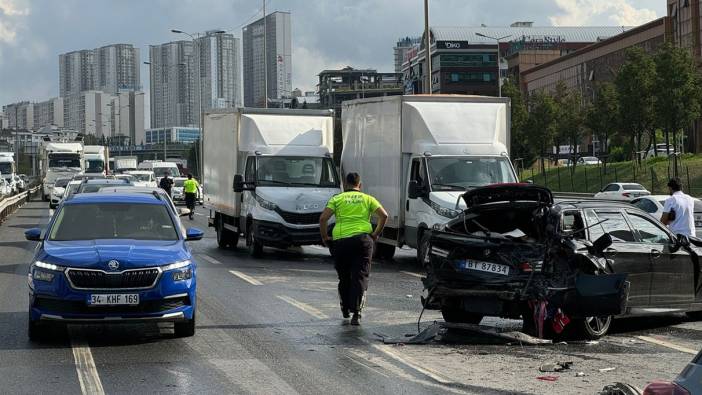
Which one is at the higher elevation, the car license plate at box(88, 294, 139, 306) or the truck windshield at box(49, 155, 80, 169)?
the truck windshield at box(49, 155, 80, 169)

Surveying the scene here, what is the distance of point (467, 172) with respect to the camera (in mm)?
20406

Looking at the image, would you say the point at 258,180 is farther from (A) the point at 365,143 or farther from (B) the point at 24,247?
(B) the point at 24,247

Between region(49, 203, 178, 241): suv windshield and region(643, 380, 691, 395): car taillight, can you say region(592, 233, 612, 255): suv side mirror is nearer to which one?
region(49, 203, 178, 241): suv windshield

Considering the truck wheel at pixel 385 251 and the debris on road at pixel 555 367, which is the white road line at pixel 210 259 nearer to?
Answer: the truck wheel at pixel 385 251

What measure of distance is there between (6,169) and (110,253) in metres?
66.1

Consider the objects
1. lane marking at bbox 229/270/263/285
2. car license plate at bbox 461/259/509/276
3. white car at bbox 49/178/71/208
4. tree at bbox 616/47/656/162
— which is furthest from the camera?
tree at bbox 616/47/656/162

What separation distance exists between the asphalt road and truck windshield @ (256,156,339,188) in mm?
8034

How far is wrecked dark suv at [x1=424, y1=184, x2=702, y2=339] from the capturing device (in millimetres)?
11016

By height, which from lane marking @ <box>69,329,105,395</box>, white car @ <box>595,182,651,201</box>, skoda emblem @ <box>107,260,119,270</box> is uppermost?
skoda emblem @ <box>107,260,119,270</box>

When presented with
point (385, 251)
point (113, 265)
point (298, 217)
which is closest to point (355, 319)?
point (113, 265)

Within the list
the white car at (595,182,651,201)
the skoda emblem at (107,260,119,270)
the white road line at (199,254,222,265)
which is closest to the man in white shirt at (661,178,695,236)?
the skoda emblem at (107,260,119,270)

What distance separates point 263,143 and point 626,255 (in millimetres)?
12986

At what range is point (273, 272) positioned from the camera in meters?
19.7

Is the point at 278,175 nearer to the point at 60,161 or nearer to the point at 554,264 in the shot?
the point at 554,264
